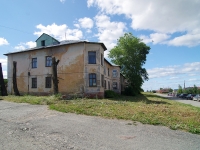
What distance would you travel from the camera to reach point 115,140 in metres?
5.59

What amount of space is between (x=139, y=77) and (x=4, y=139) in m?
41.3

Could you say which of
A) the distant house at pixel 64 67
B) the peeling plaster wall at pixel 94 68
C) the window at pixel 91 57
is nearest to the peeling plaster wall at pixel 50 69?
the distant house at pixel 64 67

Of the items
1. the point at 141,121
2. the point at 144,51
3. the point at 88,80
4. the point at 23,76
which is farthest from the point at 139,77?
the point at 141,121

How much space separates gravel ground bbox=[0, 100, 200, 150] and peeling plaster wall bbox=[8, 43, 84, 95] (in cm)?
1444

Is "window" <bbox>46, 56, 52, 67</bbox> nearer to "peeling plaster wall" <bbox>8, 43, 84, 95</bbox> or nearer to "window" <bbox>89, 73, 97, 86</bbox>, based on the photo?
"peeling plaster wall" <bbox>8, 43, 84, 95</bbox>

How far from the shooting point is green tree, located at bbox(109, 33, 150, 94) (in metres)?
44.8

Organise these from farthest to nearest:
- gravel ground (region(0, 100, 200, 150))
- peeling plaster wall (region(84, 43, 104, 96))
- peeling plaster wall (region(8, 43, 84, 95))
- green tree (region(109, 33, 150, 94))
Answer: green tree (region(109, 33, 150, 94))
peeling plaster wall (region(8, 43, 84, 95))
peeling plaster wall (region(84, 43, 104, 96))
gravel ground (region(0, 100, 200, 150))

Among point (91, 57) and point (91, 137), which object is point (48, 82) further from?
point (91, 137)

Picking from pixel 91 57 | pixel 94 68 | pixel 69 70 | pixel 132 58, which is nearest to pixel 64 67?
pixel 69 70

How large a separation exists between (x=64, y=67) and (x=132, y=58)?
26.1 m

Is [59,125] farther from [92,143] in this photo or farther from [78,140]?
[92,143]

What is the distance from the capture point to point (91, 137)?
584cm

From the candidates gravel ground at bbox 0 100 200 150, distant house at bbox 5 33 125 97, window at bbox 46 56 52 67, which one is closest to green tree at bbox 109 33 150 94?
distant house at bbox 5 33 125 97

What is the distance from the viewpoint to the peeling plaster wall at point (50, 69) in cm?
2220
